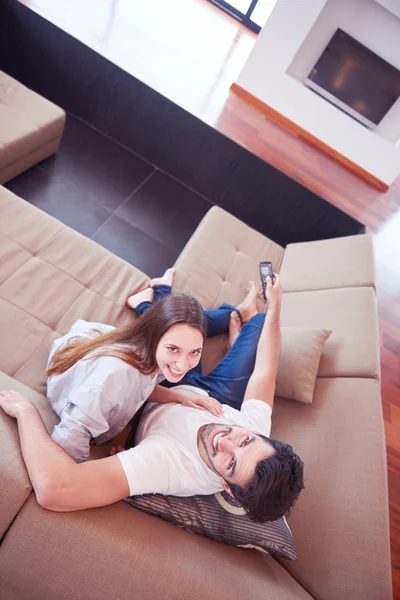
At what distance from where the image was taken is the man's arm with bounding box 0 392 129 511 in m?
0.93

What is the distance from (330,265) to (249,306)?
536mm

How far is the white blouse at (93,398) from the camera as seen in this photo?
1118 mm

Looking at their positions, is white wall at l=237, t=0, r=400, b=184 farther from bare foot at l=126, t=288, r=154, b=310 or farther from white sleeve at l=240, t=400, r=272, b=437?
white sleeve at l=240, t=400, r=272, b=437

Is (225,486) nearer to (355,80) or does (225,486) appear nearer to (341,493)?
(341,493)

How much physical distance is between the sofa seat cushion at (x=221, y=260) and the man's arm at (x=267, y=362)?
0.34m

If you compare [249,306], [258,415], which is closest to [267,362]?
[258,415]

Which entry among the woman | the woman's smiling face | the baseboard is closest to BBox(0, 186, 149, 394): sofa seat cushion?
the woman

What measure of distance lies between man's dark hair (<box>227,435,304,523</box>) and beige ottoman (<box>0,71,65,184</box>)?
A: 193 centimetres

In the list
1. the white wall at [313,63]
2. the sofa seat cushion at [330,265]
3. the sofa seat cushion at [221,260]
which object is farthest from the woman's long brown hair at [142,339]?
the white wall at [313,63]

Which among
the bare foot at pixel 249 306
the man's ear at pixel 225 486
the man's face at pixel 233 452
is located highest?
the bare foot at pixel 249 306

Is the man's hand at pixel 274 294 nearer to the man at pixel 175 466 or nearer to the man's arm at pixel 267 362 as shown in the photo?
the man's arm at pixel 267 362

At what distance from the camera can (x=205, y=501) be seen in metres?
1.16

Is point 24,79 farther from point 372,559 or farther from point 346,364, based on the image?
point 372,559

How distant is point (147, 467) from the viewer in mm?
1075
